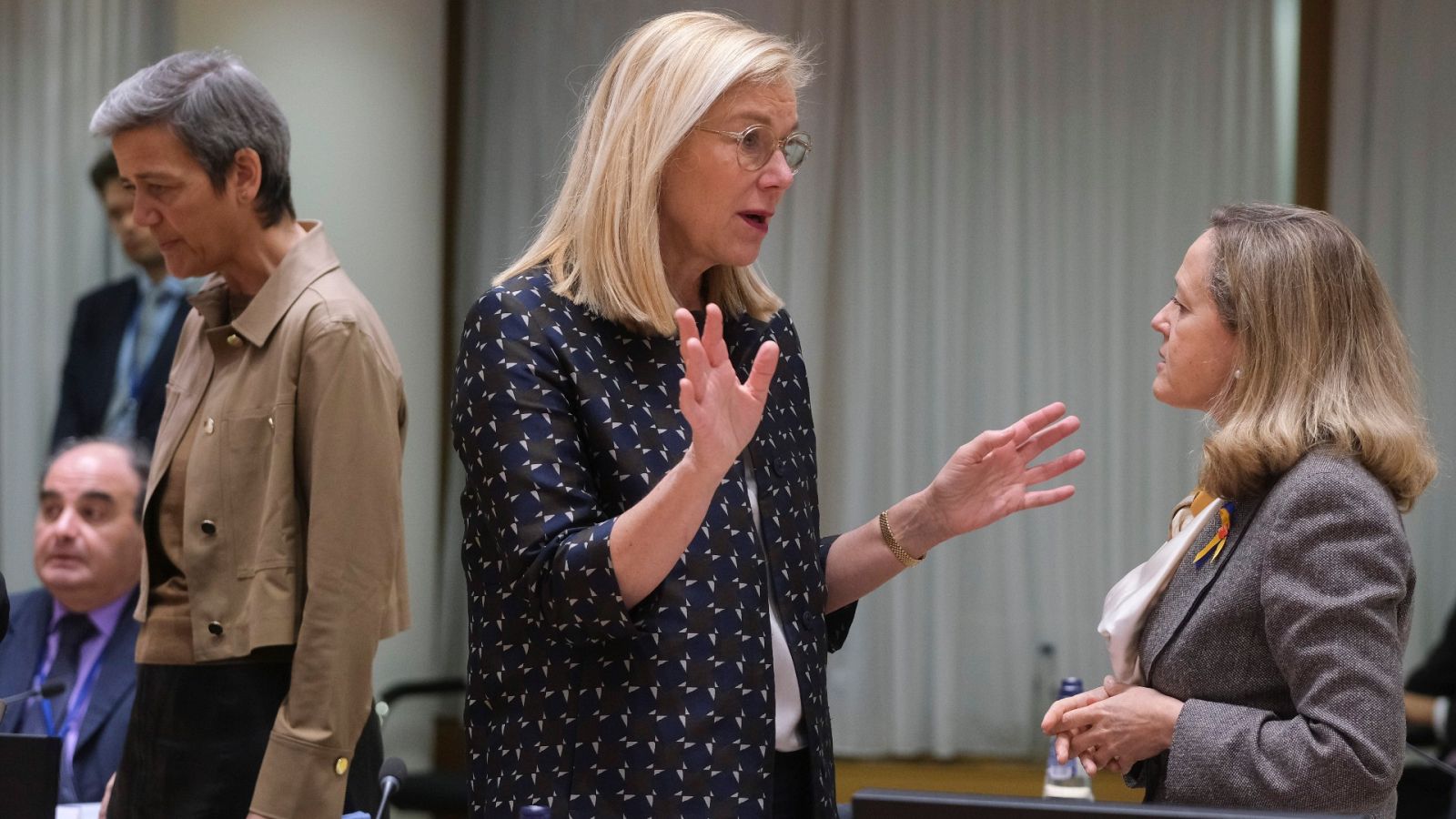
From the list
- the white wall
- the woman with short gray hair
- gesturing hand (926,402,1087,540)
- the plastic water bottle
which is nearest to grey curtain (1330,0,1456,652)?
the plastic water bottle

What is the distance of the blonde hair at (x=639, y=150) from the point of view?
174 cm

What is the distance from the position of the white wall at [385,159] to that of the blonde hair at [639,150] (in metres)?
3.05

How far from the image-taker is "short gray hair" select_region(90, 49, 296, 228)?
2.21 meters

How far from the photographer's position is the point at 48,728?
313cm

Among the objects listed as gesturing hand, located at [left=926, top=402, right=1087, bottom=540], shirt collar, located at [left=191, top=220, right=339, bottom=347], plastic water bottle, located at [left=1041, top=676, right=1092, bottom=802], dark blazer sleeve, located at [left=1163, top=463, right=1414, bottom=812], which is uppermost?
shirt collar, located at [left=191, top=220, right=339, bottom=347]

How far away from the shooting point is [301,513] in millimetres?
2139

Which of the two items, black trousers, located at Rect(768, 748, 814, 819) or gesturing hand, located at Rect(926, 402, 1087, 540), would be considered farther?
gesturing hand, located at Rect(926, 402, 1087, 540)

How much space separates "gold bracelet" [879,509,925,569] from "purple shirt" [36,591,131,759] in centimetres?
208

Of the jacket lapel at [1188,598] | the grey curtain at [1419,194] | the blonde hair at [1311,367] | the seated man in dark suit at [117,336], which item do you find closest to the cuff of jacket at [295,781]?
the jacket lapel at [1188,598]

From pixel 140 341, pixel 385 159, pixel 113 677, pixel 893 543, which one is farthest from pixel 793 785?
pixel 385 159

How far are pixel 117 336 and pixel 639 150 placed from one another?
3.02m

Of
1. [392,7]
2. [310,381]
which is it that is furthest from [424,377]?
[310,381]

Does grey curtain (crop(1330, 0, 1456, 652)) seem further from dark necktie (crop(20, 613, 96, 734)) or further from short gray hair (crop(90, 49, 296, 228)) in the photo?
dark necktie (crop(20, 613, 96, 734))

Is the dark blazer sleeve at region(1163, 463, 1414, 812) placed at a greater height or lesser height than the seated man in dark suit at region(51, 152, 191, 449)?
lesser
